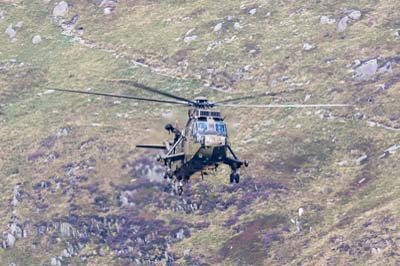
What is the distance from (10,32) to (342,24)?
156 ft

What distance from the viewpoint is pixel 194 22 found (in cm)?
14012

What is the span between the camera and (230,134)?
108438mm

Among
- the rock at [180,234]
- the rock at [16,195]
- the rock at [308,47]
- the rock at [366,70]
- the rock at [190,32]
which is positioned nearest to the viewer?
the rock at [180,234]

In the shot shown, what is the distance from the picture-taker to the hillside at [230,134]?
92.8m

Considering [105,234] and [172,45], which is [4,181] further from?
[172,45]

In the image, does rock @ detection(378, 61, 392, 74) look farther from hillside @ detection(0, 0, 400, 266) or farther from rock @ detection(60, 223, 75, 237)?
rock @ detection(60, 223, 75, 237)

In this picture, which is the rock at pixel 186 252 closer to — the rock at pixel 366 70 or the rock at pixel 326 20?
the rock at pixel 366 70

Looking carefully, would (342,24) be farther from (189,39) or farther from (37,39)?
(37,39)

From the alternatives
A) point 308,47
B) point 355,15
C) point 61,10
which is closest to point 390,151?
point 308,47

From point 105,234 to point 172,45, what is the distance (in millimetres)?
42850

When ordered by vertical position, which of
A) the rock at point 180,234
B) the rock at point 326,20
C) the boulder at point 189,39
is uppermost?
the rock at point 326,20

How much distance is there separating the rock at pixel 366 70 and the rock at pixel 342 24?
11.1 m

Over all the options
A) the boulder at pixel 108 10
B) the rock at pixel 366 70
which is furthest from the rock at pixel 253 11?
the rock at pixel 366 70

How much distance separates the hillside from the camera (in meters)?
92.8
